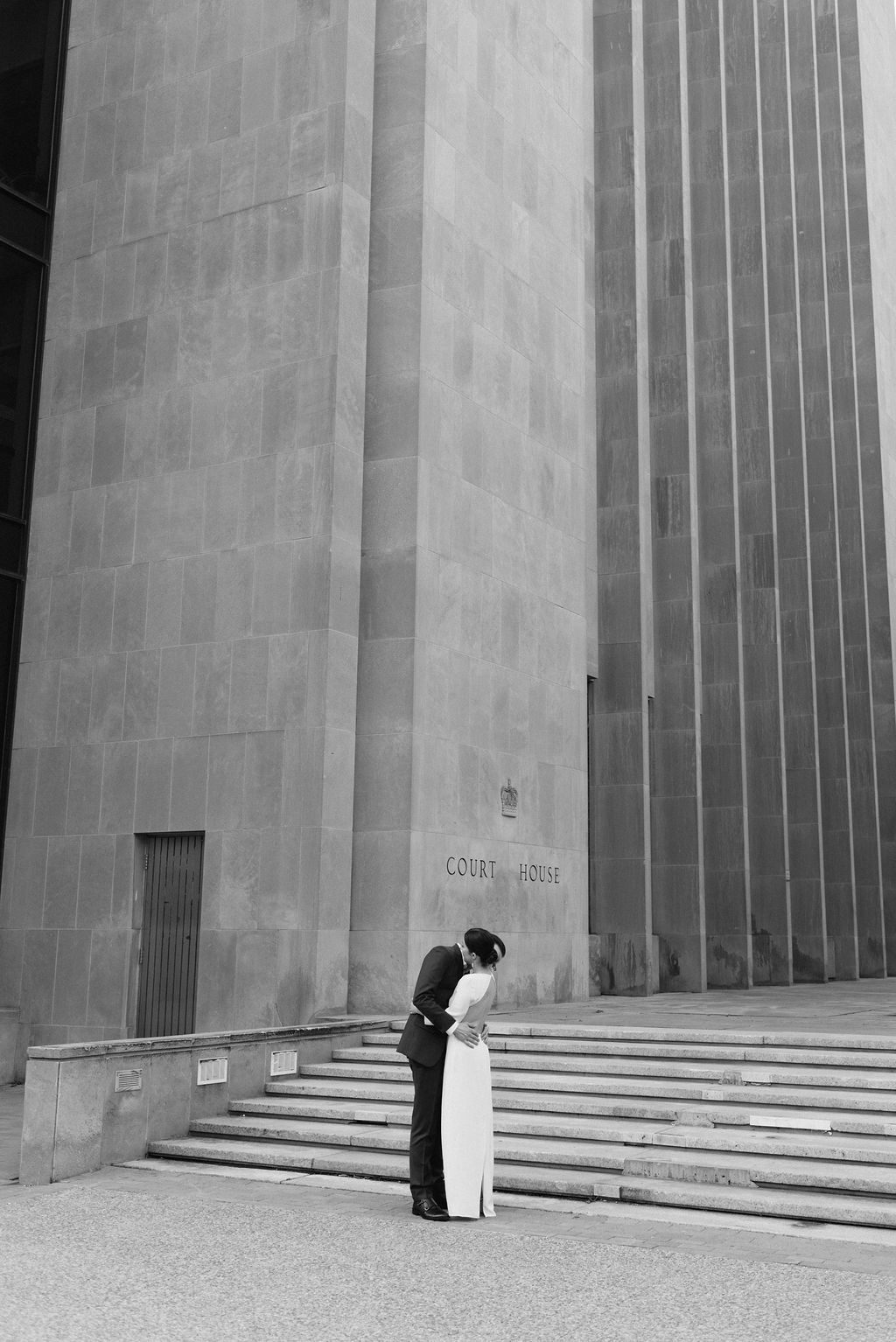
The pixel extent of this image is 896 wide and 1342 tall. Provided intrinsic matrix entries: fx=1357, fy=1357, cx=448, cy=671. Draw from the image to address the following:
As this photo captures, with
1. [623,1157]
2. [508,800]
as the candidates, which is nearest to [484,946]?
[623,1157]

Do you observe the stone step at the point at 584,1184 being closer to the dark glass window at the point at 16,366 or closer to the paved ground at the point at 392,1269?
the paved ground at the point at 392,1269

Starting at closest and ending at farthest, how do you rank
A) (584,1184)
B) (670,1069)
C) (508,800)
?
(584,1184) → (670,1069) → (508,800)

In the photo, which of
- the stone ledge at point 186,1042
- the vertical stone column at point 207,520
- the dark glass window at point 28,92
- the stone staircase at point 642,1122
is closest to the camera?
the stone staircase at point 642,1122

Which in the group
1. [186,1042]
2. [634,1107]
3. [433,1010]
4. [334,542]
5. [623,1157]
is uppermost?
[334,542]

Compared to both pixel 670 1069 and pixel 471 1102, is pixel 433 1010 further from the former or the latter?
pixel 670 1069

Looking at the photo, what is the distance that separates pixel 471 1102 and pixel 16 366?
15226 millimetres

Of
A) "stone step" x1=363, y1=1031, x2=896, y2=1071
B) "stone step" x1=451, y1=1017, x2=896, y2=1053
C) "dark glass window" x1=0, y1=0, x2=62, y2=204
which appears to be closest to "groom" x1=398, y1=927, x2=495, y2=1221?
"stone step" x1=363, y1=1031, x2=896, y2=1071

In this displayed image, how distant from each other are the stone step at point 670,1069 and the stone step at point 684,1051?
0.19ft

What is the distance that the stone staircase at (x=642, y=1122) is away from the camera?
32.5 ft

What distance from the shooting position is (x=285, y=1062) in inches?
549

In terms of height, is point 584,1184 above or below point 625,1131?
below

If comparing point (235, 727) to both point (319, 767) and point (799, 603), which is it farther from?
point (799, 603)

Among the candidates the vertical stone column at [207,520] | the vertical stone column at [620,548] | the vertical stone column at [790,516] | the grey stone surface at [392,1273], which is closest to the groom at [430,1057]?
the grey stone surface at [392,1273]

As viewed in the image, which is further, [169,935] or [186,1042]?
[169,935]
